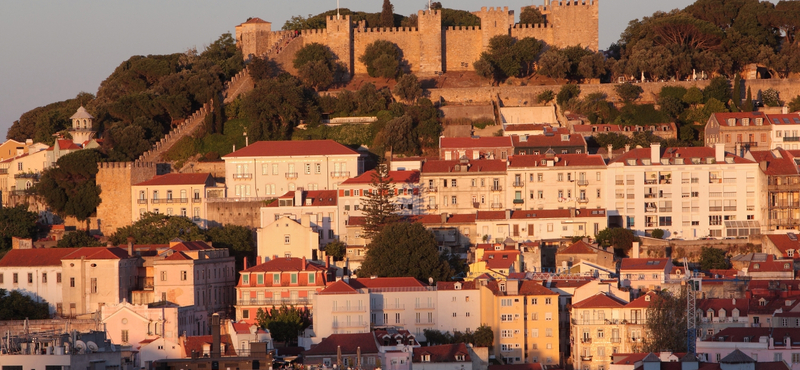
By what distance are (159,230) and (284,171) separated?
7.16 metres

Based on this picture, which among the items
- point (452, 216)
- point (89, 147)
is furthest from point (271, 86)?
point (452, 216)

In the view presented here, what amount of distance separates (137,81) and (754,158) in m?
35.4

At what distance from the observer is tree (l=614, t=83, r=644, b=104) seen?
71875 mm

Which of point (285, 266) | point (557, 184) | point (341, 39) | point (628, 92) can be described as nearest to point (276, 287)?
point (285, 266)

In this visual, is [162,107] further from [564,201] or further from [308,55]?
[564,201]

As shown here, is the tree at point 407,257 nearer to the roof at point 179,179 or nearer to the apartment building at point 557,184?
the apartment building at point 557,184

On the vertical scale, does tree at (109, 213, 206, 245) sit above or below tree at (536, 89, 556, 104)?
below

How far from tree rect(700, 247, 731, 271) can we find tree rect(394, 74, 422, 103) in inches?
854

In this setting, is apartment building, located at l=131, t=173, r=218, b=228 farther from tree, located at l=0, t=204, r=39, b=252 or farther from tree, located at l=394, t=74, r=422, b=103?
tree, located at l=394, t=74, r=422, b=103

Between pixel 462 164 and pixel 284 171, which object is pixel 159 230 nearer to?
pixel 284 171

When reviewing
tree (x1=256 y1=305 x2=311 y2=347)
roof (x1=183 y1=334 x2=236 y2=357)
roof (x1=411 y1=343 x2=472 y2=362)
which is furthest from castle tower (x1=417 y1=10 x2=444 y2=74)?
roof (x1=411 y1=343 x2=472 y2=362)

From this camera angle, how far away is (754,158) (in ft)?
198

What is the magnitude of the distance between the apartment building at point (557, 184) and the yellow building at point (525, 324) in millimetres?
11357

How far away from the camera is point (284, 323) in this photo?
162ft
